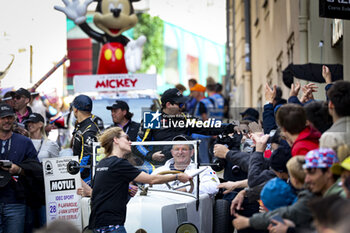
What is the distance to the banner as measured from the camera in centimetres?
917

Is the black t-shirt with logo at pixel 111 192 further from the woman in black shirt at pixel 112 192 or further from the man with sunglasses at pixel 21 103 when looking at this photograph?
the man with sunglasses at pixel 21 103

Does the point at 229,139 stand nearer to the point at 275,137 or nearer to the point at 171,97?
the point at 171,97

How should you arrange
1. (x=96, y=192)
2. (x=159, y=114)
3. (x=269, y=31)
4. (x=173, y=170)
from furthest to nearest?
1. (x=269, y=31)
2. (x=159, y=114)
3. (x=173, y=170)
4. (x=96, y=192)

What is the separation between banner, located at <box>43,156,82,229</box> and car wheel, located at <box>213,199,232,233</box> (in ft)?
5.79

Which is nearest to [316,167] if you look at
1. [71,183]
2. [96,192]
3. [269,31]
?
[96,192]

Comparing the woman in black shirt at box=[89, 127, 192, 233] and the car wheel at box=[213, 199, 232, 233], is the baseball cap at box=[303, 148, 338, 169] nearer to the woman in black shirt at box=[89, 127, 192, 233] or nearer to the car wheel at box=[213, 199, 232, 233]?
the woman in black shirt at box=[89, 127, 192, 233]

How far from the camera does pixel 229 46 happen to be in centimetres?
4938

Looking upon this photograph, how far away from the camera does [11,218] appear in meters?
8.88

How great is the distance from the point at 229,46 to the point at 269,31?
2619 cm

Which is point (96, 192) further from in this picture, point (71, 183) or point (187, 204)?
point (71, 183)

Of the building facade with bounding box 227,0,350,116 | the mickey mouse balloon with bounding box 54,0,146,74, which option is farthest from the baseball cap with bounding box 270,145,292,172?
the mickey mouse balloon with bounding box 54,0,146,74

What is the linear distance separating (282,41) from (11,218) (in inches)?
474

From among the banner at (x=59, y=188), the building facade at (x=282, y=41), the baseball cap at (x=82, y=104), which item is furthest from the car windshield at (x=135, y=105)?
the banner at (x=59, y=188)

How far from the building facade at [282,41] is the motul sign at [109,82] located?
3.36 metres
